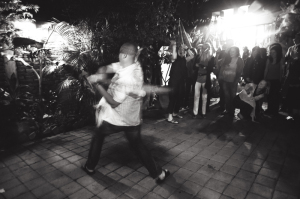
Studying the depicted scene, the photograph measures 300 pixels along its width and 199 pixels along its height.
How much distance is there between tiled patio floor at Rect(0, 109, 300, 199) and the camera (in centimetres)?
287

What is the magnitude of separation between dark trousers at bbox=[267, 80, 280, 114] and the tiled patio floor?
1.86 meters

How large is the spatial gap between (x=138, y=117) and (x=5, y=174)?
104 inches

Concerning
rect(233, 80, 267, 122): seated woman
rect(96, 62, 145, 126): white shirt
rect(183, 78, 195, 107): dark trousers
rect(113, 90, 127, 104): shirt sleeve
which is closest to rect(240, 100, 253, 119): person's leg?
rect(233, 80, 267, 122): seated woman

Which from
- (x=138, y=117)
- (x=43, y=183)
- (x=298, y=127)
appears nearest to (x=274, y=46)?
(x=298, y=127)

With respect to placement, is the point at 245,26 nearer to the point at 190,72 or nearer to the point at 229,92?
the point at 190,72

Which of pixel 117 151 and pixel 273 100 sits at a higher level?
pixel 273 100

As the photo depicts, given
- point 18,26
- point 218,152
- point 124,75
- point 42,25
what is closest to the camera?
point 124,75

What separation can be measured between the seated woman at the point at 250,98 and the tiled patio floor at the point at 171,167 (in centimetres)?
103

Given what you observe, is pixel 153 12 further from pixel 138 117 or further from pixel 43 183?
A: pixel 43 183

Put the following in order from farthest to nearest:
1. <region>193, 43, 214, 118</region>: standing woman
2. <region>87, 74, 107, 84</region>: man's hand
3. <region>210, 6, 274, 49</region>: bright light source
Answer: <region>210, 6, 274, 49</region>: bright light source
<region>193, 43, 214, 118</region>: standing woman
<region>87, 74, 107, 84</region>: man's hand

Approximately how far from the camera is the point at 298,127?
18.8 ft

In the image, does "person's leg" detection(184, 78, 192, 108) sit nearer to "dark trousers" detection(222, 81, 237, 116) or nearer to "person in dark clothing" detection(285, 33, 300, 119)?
"dark trousers" detection(222, 81, 237, 116)

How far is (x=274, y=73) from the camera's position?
6582 millimetres

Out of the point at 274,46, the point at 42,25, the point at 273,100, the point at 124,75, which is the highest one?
the point at 42,25
